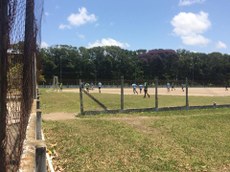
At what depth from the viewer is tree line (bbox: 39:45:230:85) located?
12750 cm

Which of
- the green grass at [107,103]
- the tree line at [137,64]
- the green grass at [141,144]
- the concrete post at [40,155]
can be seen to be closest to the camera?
the concrete post at [40,155]

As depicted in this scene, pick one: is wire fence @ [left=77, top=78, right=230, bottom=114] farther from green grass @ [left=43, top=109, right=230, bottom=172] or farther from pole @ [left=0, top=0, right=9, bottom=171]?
pole @ [left=0, top=0, right=9, bottom=171]

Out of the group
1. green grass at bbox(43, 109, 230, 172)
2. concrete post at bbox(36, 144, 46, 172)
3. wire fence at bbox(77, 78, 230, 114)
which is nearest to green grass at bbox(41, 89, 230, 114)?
wire fence at bbox(77, 78, 230, 114)

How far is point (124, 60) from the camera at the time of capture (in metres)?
141

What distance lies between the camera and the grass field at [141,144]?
945 centimetres

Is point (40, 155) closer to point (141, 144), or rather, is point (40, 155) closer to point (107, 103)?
point (141, 144)

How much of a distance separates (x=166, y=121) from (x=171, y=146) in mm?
3913

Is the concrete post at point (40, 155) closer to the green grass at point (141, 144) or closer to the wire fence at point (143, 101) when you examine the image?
the green grass at point (141, 144)

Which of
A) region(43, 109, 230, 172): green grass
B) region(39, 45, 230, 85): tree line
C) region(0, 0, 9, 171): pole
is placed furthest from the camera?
region(39, 45, 230, 85): tree line

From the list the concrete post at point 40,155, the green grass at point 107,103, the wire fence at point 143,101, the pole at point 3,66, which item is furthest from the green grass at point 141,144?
the green grass at point 107,103

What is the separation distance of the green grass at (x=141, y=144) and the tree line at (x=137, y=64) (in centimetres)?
10864

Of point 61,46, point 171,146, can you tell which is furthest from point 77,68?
point 171,146

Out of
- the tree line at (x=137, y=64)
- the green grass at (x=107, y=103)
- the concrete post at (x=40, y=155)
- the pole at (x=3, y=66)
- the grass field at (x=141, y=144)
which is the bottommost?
the grass field at (x=141, y=144)

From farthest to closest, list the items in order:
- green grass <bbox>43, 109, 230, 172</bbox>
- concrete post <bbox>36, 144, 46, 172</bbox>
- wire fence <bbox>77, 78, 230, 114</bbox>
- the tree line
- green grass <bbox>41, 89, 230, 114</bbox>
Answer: the tree line
green grass <bbox>41, 89, 230, 114</bbox>
wire fence <bbox>77, 78, 230, 114</bbox>
green grass <bbox>43, 109, 230, 172</bbox>
concrete post <bbox>36, 144, 46, 172</bbox>
